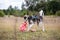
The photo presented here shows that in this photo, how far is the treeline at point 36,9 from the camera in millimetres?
2723

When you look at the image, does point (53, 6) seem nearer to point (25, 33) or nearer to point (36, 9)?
point (36, 9)

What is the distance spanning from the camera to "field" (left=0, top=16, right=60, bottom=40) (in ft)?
8.96

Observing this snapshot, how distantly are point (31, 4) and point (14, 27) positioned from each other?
1.15 ft

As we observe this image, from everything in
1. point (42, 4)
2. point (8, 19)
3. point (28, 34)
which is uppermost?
point (42, 4)

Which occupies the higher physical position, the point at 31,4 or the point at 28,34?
the point at 31,4

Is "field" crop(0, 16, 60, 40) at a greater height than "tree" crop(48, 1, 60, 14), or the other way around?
"tree" crop(48, 1, 60, 14)

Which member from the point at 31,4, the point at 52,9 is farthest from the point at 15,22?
the point at 52,9

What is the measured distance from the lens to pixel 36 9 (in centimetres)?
277

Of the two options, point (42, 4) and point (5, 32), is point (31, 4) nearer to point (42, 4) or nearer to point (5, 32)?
point (42, 4)

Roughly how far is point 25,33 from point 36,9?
32 cm

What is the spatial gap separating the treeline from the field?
0.06 meters

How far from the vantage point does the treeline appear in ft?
8.93

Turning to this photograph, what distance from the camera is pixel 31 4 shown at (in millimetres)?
2760

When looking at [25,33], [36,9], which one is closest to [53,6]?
[36,9]
